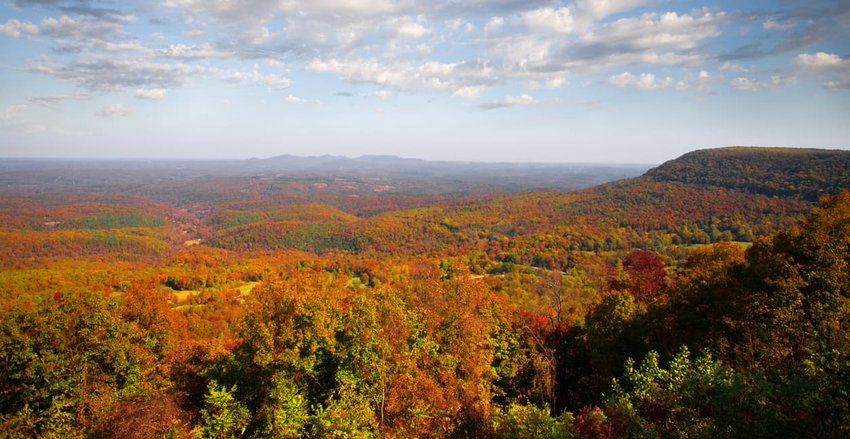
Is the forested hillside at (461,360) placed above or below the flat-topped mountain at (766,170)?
below

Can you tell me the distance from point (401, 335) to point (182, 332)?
2902 centimetres

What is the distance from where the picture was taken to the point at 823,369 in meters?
8.75

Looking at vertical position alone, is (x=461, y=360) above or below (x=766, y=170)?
below

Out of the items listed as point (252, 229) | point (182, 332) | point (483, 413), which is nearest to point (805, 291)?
point (483, 413)

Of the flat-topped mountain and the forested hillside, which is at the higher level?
the flat-topped mountain

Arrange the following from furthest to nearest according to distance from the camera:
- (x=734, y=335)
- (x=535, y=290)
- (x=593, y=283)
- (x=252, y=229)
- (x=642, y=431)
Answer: (x=252, y=229) < (x=535, y=290) < (x=593, y=283) < (x=734, y=335) < (x=642, y=431)

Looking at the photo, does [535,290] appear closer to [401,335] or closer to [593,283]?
[593,283]

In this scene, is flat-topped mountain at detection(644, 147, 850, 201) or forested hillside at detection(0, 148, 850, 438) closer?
forested hillside at detection(0, 148, 850, 438)

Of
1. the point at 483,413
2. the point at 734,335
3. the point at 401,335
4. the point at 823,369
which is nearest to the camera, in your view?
the point at 823,369

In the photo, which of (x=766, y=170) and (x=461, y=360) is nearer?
(x=461, y=360)

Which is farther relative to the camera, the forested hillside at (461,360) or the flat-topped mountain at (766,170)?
the flat-topped mountain at (766,170)

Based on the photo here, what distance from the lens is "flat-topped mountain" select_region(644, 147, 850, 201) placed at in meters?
99.3

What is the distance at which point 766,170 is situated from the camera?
418 feet

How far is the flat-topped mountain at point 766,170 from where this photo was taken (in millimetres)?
99275
